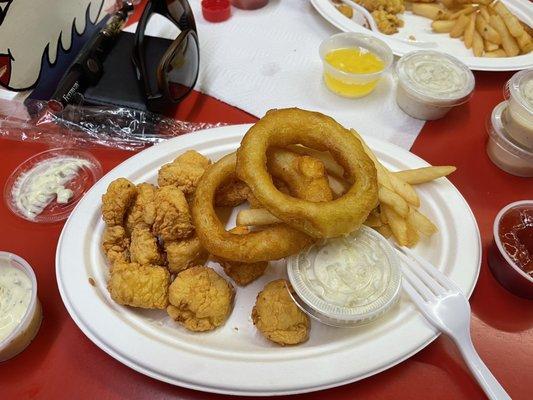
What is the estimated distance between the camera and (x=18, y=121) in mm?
2170

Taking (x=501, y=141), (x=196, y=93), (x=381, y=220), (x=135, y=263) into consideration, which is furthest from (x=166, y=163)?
(x=501, y=141)

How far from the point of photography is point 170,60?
A: 203 centimetres

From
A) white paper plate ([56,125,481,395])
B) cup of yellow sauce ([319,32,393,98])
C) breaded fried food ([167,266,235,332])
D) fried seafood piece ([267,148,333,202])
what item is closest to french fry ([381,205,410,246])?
white paper plate ([56,125,481,395])

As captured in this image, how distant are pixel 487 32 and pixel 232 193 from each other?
1859mm

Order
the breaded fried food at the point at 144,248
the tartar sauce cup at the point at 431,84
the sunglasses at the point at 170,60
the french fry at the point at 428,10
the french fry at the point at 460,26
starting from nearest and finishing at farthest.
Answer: the breaded fried food at the point at 144,248 → the sunglasses at the point at 170,60 → the tartar sauce cup at the point at 431,84 → the french fry at the point at 460,26 → the french fry at the point at 428,10

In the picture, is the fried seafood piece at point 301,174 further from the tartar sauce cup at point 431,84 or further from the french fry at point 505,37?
the french fry at point 505,37

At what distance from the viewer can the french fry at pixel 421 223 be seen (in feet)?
5.20

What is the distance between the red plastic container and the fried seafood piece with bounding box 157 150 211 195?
1418mm

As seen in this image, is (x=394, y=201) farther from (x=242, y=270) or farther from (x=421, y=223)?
(x=242, y=270)

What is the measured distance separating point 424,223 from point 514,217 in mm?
348

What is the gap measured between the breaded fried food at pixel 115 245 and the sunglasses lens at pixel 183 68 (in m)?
0.80

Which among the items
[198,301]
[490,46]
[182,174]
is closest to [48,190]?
[182,174]

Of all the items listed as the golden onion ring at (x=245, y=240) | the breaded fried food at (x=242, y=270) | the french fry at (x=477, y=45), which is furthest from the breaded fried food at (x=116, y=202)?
the french fry at (x=477, y=45)

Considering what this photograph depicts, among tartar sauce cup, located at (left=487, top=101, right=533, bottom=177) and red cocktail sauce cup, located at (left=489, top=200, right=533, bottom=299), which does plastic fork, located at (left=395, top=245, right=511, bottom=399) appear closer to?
red cocktail sauce cup, located at (left=489, top=200, right=533, bottom=299)
